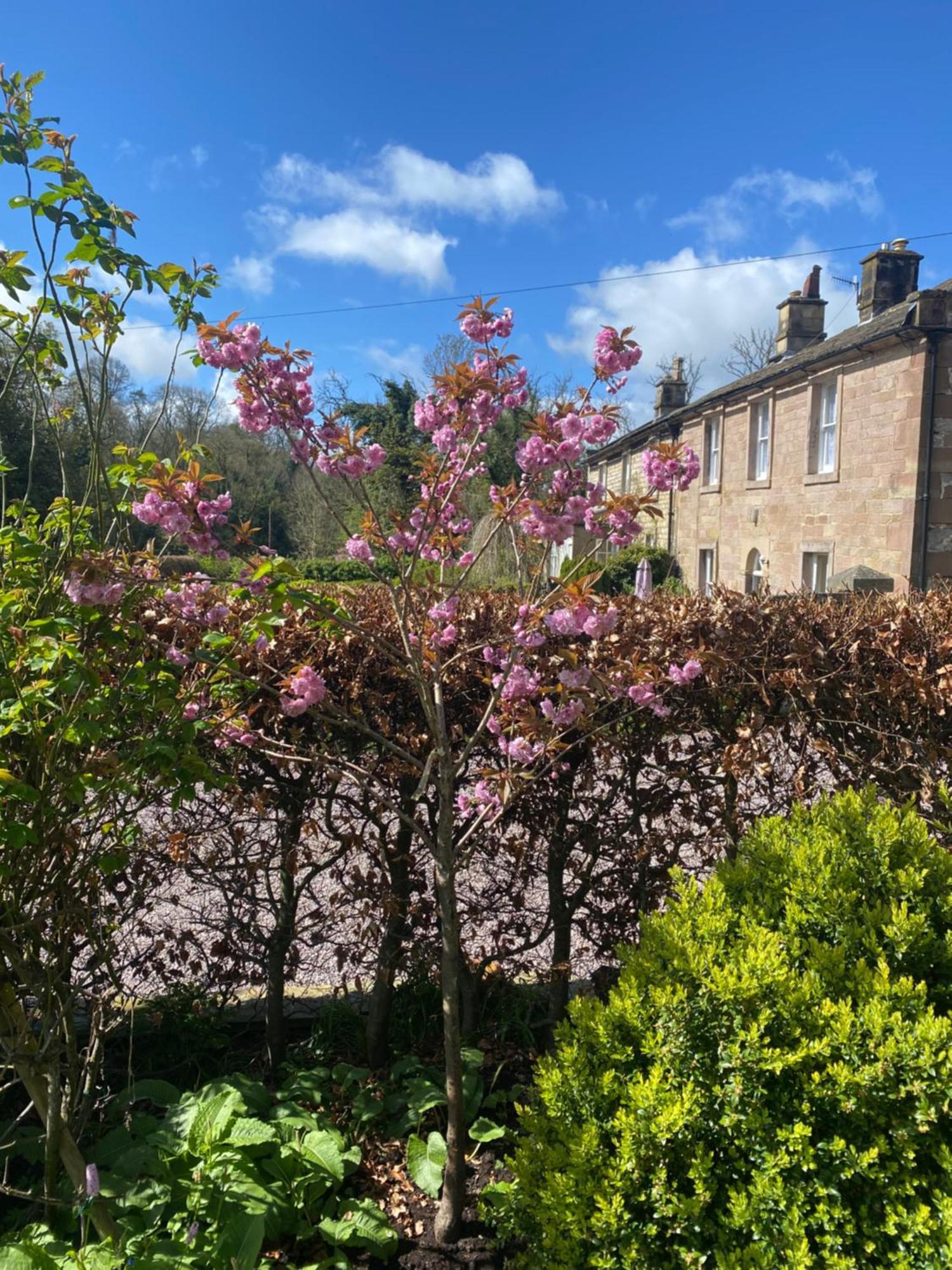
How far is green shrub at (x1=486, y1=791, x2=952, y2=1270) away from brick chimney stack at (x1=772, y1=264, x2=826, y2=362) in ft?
74.2

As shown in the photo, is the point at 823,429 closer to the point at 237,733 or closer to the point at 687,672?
the point at 687,672

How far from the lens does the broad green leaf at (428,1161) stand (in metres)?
2.60

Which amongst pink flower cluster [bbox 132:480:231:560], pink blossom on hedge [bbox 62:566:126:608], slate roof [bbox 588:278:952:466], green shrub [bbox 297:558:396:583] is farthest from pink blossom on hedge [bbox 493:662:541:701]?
green shrub [bbox 297:558:396:583]

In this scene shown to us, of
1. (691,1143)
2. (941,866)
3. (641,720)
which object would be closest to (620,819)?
(641,720)

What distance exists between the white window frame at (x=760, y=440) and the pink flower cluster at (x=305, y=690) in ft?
58.7

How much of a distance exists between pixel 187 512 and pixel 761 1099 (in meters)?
2.04

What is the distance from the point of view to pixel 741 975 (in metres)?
1.87

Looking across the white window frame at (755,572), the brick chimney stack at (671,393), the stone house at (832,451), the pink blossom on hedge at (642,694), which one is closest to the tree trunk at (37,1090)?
the pink blossom on hedge at (642,694)

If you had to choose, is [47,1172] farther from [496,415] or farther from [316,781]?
[496,415]

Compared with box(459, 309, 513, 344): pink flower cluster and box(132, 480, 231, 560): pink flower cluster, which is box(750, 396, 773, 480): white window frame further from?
box(132, 480, 231, 560): pink flower cluster

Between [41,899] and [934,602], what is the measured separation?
11.7 feet

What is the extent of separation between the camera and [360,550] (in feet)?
8.93

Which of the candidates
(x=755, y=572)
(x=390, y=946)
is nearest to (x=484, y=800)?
(x=390, y=946)

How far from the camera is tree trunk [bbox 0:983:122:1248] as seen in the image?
2174mm
